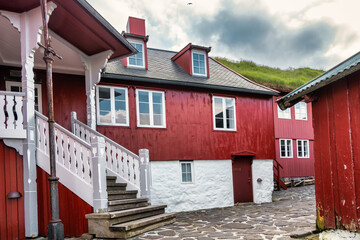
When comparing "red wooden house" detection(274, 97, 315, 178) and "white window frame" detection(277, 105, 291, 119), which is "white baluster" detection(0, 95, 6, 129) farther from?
"white window frame" detection(277, 105, 291, 119)

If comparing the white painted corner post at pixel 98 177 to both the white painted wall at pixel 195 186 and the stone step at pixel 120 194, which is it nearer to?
the stone step at pixel 120 194

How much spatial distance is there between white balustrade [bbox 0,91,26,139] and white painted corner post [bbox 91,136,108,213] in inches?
57.7

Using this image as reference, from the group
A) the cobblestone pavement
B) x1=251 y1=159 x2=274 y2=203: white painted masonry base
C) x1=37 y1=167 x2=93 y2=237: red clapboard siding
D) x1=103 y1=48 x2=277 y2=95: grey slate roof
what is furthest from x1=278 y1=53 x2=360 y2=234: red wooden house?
x1=251 y1=159 x2=274 y2=203: white painted masonry base

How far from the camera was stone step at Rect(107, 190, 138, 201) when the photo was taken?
7621 mm

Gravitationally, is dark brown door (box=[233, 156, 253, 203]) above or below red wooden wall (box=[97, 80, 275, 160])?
below

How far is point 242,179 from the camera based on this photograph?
45.7ft

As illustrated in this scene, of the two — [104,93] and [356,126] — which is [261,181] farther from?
[356,126]

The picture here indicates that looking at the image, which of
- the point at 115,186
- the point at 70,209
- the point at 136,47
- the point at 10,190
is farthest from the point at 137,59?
the point at 10,190

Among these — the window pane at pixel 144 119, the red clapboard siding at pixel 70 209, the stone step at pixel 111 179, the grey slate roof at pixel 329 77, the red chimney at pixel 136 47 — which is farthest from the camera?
the red chimney at pixel 136 47

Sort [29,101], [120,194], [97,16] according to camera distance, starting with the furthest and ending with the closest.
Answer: [120,194] → [97,16] → [29,101]

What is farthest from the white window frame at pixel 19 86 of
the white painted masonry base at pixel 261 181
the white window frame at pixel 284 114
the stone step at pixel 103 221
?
the white window frame at pixel 284 114

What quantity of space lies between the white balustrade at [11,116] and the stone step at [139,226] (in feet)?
8.84

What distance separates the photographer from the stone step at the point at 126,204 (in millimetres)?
6945

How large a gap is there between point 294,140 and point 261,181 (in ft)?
26.1
